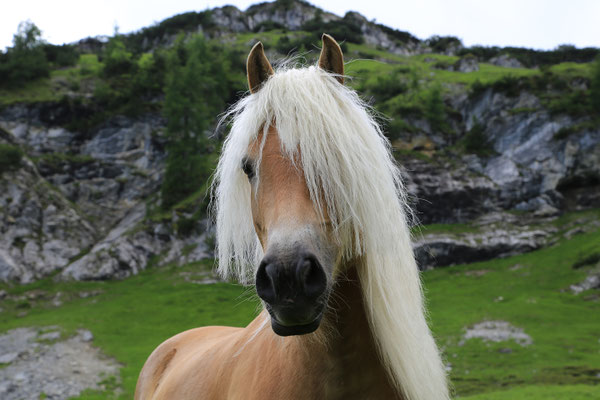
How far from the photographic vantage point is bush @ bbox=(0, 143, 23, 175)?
138 feet

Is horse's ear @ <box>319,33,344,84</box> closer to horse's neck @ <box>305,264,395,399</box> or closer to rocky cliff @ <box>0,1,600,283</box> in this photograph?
horse's neck @ <box>305,264,395,399</box>

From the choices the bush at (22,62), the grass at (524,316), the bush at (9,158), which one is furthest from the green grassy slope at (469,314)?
the bush at (22,62)

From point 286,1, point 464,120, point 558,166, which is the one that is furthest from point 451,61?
point 286,1

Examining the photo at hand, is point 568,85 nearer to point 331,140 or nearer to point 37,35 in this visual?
point 331,140

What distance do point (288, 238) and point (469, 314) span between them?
26.9 meters

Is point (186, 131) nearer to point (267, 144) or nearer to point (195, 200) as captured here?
point (195, 200)

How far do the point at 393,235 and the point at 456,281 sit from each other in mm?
34196

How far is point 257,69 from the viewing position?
2.57 m

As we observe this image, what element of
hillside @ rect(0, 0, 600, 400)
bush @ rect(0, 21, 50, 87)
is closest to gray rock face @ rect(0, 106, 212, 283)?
hillside @ rect(0, 0, 600, 400)

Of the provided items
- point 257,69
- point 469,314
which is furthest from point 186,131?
point 257,69

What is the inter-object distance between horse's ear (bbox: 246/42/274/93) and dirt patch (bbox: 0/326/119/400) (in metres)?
17.3

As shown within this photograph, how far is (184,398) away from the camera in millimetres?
3717

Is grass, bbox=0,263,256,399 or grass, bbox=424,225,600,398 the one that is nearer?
grass, bbox=424,225,600,398

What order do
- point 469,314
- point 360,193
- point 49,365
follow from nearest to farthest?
point 360,193 → point 49,365 → point 469,314
